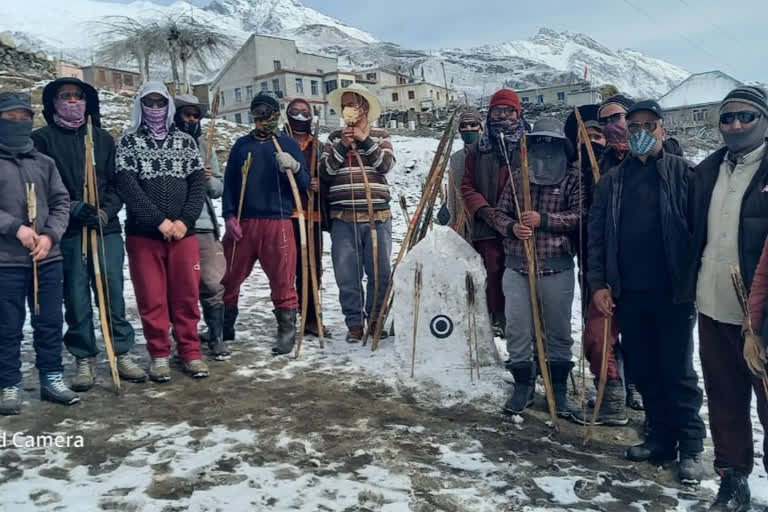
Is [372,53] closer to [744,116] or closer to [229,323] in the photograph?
[229,323]

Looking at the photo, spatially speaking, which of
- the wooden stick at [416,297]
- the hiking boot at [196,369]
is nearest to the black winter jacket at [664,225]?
the wooden stick at [416,297]

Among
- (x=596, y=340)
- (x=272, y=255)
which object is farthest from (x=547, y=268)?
(x=272, y=255)

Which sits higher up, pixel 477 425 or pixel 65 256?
pixel 65 256

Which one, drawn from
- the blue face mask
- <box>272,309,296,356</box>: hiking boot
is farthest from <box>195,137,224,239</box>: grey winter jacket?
the blue face mask

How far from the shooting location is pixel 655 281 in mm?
2641

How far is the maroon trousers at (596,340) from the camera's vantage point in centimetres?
330

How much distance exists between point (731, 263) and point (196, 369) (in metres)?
3.01

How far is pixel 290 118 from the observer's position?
4.57 metres

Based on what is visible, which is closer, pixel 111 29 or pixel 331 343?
pixel 331 343

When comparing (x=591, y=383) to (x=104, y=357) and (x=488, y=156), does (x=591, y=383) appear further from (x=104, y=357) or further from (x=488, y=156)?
(x=104, y=357)

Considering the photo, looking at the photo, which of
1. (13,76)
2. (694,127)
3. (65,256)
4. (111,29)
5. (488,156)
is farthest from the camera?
(694,127)

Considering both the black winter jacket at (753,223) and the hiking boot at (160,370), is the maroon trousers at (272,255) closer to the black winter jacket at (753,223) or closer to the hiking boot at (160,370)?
the hiking boot at (160,370)

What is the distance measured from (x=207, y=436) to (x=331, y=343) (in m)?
1.69

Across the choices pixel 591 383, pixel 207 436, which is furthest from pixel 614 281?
pixel 207 436
